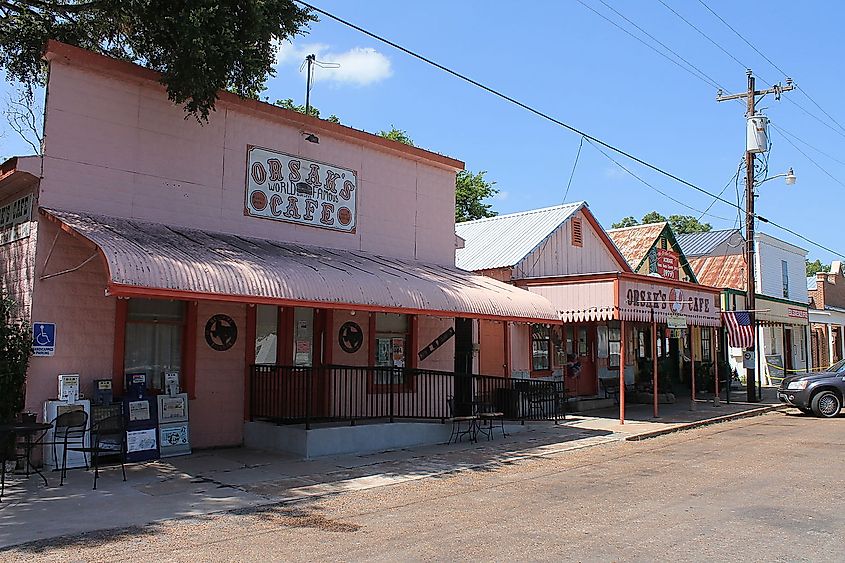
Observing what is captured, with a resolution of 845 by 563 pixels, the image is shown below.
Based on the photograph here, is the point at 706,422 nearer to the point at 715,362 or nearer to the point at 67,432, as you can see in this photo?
the point at 715,362

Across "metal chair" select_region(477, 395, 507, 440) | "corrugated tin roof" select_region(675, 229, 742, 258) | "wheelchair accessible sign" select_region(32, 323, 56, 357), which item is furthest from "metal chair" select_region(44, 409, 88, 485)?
"corrugated tin roof" select_region(675, 229, 742, 258)

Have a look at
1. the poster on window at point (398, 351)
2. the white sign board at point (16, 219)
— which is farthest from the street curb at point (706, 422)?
the white sign board at point (16, 219)

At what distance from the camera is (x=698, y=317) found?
19172 mm

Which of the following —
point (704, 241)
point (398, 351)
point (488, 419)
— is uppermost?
point (704, 241)

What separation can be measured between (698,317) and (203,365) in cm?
1319

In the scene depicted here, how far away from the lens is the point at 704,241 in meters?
34.8

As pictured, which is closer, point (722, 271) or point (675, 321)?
point (675, 321)

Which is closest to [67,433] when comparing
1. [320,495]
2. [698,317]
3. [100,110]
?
[320,495]

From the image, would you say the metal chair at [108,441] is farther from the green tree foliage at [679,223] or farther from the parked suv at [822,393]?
the green tree foliage at [679,223]

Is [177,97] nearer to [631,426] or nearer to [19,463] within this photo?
[19,463]

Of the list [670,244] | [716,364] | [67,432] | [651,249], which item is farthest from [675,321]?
[67,432]

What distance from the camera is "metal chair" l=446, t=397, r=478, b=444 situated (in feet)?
45.2

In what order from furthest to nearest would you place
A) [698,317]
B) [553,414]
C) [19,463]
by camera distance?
[698,317] → [553,414] → [19,463]

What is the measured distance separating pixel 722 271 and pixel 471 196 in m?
15.6
